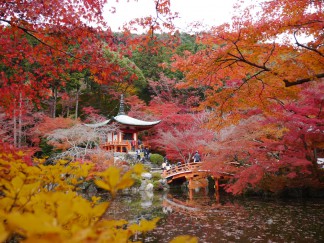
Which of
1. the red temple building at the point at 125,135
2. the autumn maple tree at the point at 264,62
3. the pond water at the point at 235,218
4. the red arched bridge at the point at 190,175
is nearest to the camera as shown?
the autumn maple tree at the point at 264,62

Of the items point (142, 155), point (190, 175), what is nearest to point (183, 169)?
point (190, 175)

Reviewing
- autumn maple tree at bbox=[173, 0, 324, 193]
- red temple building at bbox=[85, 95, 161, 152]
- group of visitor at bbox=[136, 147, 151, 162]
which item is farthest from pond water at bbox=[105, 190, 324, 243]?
red temple building at bbox=[85, 95, 161, 152]

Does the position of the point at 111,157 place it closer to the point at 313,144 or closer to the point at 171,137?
the point at 171,137

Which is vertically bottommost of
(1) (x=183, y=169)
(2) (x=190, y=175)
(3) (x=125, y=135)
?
(2) (x=190, y=175)

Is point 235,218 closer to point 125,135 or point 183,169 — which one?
point 183,169

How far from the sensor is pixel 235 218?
8.77m

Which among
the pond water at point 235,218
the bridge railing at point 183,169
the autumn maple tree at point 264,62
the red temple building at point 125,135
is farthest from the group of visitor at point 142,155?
the autumn maple tree at point 264,62

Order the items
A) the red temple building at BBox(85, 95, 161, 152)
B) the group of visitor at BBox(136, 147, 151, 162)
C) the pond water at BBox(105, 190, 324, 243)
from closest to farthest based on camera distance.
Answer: the pond water at BBox(105, 190, 324, 243), the group of visitor at BBox(136, 147, 151, 162), the red temple building at BBox(85, 95, 161, 152)

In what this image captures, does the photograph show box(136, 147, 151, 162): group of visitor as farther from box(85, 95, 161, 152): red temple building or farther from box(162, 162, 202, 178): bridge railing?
box(162, 162, 202, 178): bridge railing

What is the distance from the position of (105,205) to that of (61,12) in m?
4.50

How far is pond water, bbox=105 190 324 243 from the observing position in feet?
22.5

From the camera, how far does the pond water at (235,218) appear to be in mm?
6848

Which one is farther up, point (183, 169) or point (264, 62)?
point (264, 62)

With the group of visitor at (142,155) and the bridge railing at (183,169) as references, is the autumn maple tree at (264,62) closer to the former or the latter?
the bridge railing at (183,169)
